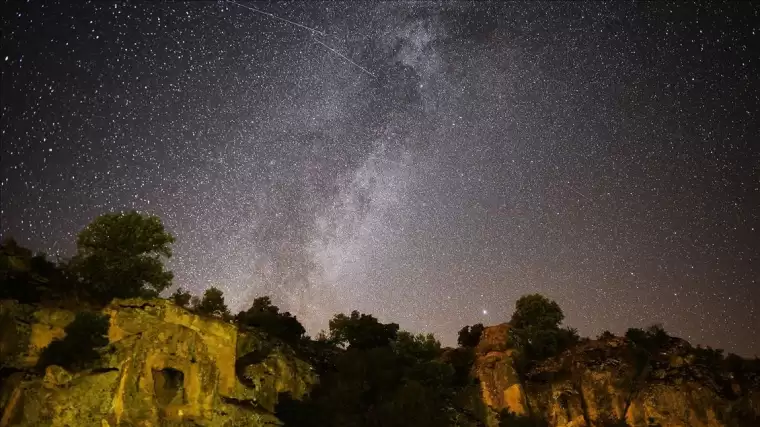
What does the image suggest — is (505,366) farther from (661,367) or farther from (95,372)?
(95,372)

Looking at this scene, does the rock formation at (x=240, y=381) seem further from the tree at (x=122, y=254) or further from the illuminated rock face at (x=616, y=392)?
the tree at (x=122, y=254)

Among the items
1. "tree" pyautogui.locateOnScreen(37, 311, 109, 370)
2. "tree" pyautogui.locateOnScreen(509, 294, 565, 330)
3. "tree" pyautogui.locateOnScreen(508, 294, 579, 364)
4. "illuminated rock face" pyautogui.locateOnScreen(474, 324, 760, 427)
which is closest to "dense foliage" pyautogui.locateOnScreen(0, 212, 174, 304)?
"tree" pyautogui.locateOnScreen(37, 311, 109, 370)

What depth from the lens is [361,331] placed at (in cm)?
4306

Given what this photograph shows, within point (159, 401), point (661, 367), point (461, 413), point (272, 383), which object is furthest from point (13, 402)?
point (661, 367)

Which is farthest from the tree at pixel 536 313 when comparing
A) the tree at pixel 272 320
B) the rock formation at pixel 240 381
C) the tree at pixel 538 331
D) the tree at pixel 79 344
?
the tree at pixel 79 344

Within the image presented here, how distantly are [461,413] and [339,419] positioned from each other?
30.1 ft

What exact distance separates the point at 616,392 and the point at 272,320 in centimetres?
2676

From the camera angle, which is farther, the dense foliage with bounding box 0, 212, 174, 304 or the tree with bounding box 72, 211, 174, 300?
the tree with bounding box 72, 211, 174, 300

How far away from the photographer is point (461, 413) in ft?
111

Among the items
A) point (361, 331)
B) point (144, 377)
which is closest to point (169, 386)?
point (144, 377)

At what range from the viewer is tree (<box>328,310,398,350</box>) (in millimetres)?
42500

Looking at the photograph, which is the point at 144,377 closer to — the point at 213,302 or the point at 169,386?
the point at 169,386

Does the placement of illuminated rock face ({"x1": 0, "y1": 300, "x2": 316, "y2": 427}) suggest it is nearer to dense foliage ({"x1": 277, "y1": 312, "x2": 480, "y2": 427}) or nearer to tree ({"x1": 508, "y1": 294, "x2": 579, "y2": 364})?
dense foliage ({"x1": 277, "y1": 312, "x2": 480, "y2": 427})

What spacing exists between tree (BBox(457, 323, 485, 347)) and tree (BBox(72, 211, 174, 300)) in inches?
1235
